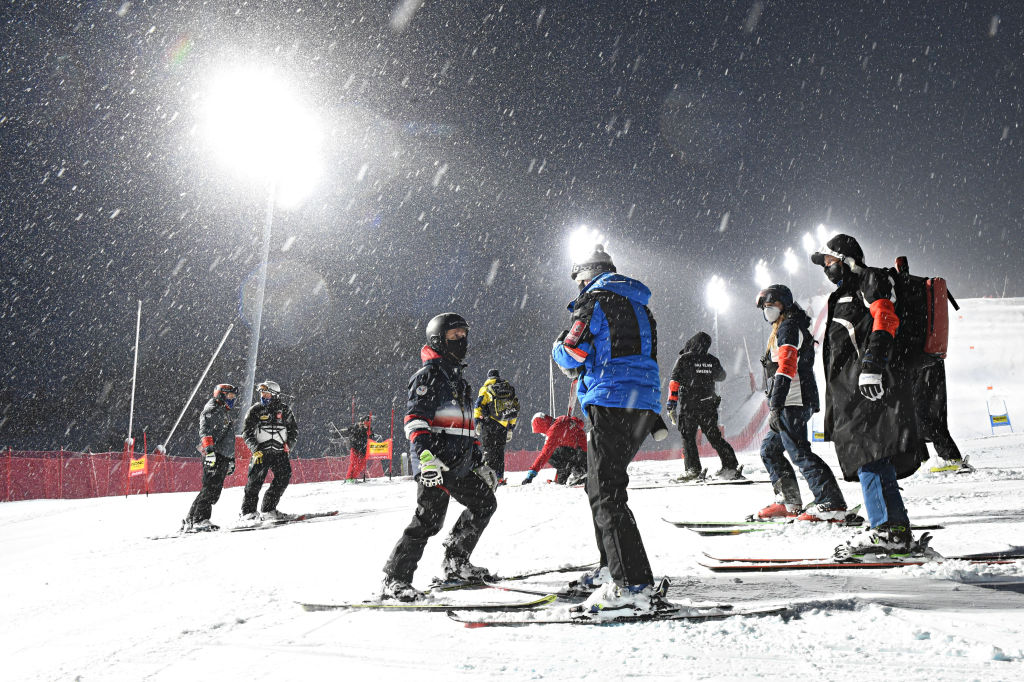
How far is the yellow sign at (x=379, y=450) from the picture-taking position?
68.6 feet

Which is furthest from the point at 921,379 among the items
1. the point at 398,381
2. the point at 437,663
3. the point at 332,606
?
the point at 398,381

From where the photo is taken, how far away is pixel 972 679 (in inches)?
71.5

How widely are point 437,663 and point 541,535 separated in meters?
3.30

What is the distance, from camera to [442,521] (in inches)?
142

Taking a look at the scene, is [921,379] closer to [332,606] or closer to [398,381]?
[332,606]

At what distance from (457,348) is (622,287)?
4.29 feet

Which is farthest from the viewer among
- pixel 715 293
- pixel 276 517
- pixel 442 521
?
pixel 715 293

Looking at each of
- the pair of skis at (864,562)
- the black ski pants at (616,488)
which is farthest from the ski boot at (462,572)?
the pair of skis at (864,562)

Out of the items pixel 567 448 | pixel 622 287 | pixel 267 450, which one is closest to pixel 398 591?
pixel 622 287

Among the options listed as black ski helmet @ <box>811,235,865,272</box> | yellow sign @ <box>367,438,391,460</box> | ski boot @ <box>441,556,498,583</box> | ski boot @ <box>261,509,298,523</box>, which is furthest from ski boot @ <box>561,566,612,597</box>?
yellow sign @ <box>367,438,391,460</box>

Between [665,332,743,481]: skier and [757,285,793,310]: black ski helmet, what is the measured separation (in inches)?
138

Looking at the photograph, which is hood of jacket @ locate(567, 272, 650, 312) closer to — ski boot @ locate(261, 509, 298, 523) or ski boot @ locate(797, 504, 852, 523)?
ski boot @ locate(797, 504, 852, 523)

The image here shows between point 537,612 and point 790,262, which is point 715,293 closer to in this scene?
point 790,262

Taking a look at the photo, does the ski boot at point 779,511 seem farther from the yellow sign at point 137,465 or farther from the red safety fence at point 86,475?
the yellow sign at point 137,465
